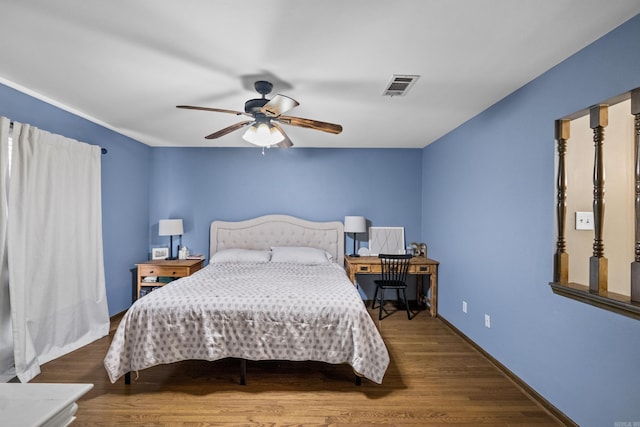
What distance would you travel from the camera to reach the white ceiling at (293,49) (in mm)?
1577

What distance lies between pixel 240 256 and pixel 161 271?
99cm

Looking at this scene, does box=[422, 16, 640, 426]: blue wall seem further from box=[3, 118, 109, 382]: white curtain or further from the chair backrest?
box=[3, 118, 109, 382]: white curtain

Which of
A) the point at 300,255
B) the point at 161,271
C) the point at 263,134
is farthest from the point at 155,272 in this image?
the point at 263,134

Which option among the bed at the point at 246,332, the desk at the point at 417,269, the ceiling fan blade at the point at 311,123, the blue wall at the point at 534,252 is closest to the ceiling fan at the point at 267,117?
Result: the ceiling fan blade at the point at 311,123

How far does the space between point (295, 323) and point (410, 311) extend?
2.46 meters

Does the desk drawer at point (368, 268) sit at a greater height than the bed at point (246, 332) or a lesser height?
greater

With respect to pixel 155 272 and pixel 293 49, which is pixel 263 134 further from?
pixel 155 272

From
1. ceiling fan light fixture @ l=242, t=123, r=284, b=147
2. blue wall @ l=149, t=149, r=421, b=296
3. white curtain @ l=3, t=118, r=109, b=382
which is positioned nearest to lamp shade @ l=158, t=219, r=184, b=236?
blue wall @ l=149, t=149, r=421, b=296

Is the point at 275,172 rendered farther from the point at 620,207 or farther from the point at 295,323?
the point at 620,207

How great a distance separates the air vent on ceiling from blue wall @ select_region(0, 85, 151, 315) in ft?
10.2

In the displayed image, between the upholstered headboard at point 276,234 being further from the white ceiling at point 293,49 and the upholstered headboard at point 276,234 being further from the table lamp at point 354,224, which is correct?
the white ceiling at point 293,49

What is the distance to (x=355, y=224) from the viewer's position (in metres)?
4.41

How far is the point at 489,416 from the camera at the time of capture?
81.8 inches

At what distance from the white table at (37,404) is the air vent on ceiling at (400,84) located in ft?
7.94
